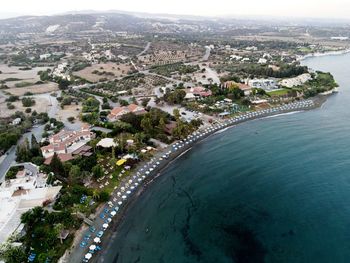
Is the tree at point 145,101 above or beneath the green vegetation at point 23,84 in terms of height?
above

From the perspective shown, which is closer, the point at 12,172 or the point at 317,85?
the point at 12,172

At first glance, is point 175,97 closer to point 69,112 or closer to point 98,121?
point 98,121

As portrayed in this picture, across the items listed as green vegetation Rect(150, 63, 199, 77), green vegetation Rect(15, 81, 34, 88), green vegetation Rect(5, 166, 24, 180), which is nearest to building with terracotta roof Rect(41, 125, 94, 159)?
green vegetation Rect(5, 166, 24, 180)

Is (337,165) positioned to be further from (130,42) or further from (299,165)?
(130,42)

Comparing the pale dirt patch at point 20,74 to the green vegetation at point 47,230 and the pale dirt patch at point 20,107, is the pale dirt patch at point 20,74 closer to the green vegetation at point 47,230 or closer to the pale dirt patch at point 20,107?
the pale dirt patch at point 20,107

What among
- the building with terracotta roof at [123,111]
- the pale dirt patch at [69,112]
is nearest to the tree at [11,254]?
the building with terracotta roof at [123,111]

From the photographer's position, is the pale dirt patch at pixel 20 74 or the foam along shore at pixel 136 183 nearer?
the foam along shore at pixel 136 183

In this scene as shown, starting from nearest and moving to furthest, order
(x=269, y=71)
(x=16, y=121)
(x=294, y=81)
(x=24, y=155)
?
(x=24, y=155)
(x=16, y=121)
(x=294, y=81)
(x=269, y=71)

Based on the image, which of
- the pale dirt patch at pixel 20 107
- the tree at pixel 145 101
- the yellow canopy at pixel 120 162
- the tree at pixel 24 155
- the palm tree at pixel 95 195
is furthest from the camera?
the pale dirt patch at pixel 20 107

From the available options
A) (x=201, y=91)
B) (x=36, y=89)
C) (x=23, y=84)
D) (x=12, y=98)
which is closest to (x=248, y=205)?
(x=201, y=91)
